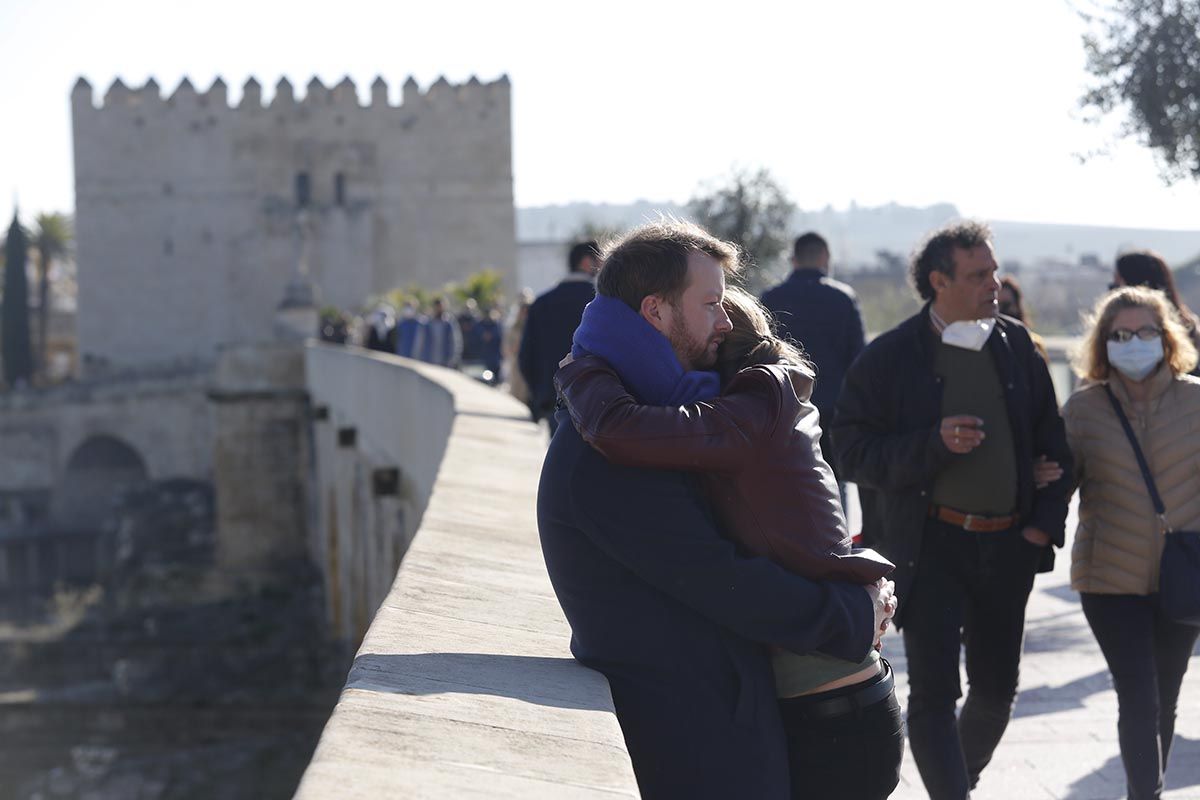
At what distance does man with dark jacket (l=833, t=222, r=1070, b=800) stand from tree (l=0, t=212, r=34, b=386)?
4917 cm

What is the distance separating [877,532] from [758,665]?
2.04 metres

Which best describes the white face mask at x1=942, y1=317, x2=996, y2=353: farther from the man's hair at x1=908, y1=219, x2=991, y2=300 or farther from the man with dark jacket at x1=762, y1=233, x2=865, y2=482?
the man with dark jacket at x1=762, y1=233, x2=865, y2=482

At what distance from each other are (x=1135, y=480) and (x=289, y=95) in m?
47.1

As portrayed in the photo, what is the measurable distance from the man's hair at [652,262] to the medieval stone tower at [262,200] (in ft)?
152

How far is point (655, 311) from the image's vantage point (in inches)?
103

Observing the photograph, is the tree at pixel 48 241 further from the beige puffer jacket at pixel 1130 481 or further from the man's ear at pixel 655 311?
the man's ear at pixel 655 311

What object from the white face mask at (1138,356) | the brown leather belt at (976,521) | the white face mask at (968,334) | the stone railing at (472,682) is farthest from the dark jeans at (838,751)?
the white face mask at (1138,356)

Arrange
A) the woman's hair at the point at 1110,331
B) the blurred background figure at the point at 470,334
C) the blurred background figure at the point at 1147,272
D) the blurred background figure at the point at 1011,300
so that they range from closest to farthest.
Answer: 1. the woman's hair at the point at 1110,331
2. the blurred background figure at the point at 1147,272
3. the blurred background figure at the point at 1011,300
4. the blurred background figure at the point at 470,334

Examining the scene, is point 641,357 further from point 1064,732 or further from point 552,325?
point 552,325

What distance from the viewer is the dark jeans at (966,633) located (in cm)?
405

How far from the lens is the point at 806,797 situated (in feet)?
8.71

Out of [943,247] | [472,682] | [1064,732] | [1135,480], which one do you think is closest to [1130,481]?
[1135,480]

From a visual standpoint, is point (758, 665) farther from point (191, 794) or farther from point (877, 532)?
point (191, 794)

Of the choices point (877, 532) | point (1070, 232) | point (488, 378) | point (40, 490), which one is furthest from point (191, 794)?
point (1070, 232)
